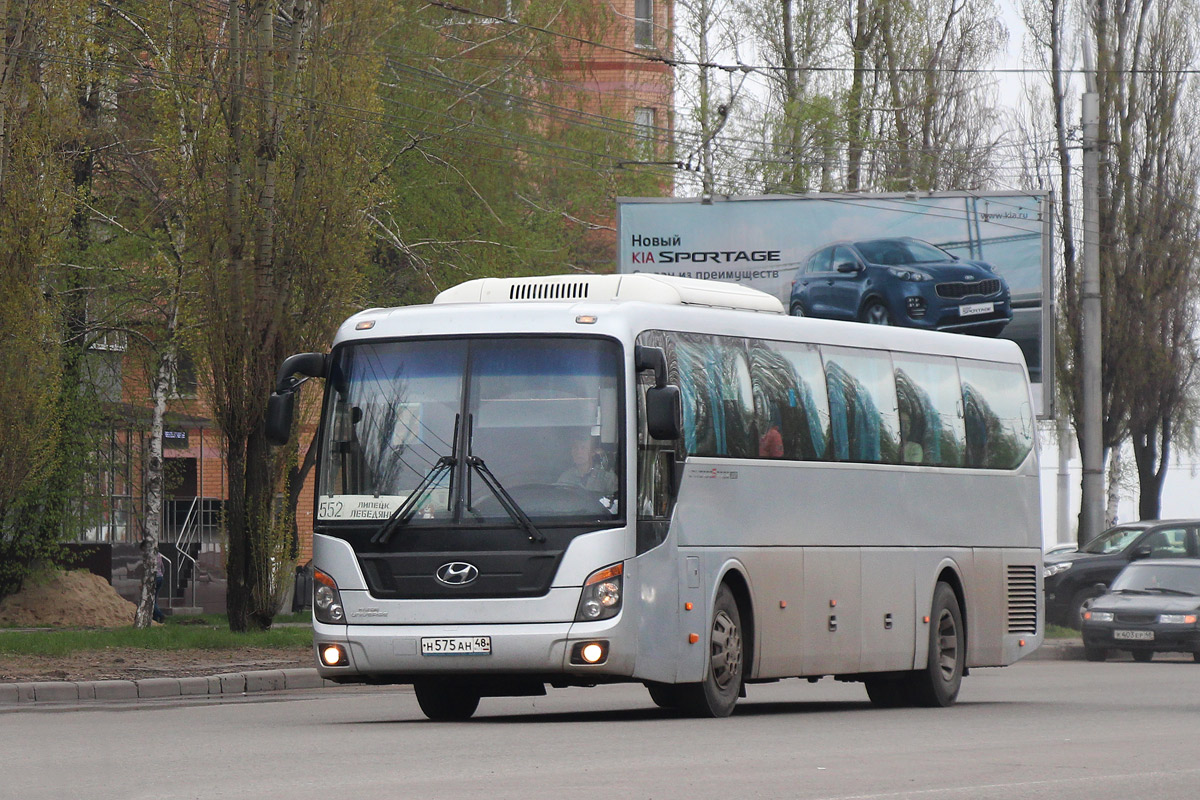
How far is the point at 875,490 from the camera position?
57.0 ft

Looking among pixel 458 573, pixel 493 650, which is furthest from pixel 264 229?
pixel 493 650

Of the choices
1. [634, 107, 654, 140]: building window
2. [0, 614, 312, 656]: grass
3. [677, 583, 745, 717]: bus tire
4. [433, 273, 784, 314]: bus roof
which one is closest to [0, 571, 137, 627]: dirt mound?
[0, 614, 312, 656]: grass

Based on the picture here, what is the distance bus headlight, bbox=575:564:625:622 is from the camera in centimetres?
1423

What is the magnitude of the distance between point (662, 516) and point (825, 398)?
2.62m

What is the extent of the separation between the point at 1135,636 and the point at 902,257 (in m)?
8.86

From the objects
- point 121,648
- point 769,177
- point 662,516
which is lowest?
point 121,648

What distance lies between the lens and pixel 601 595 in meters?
14.3

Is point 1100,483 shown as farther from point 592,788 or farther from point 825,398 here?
point 592,788

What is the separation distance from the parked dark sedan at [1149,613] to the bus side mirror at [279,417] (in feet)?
53.3

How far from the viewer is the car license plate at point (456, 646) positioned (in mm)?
14195

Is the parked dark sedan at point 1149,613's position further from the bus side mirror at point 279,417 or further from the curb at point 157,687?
the bus side mirror at point 279,417

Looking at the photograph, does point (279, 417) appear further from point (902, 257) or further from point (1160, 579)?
point (902, 257)

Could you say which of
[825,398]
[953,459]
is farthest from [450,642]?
[953,459]

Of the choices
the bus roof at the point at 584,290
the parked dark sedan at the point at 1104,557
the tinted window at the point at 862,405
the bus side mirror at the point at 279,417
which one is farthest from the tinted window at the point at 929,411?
the parked dark sedan at the point at 1104,557
